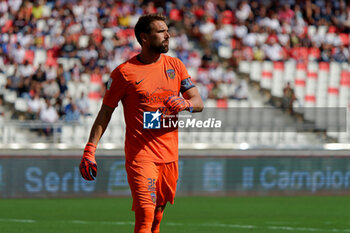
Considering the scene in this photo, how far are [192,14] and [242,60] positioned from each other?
2384 millimetres

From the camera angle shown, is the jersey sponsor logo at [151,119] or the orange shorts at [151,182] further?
the jersey sponsor logo at [151,119]

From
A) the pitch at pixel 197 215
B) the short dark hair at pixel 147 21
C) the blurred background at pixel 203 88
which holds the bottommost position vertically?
the pitch at pixel 197 215

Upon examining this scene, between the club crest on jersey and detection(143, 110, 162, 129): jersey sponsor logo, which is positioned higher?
the club crest on jersey

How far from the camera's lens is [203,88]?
64.6 feet

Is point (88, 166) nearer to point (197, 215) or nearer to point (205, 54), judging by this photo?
point (197, 215)

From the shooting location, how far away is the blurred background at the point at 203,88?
15.8 m

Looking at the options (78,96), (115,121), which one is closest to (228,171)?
(115,121)

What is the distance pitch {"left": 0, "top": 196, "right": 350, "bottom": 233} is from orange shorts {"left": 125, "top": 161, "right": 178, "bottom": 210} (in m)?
3.80

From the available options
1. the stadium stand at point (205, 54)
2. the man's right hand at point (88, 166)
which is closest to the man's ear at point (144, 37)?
the man's right hand at point (88, 166)

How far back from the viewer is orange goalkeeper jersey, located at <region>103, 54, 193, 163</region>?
638cm

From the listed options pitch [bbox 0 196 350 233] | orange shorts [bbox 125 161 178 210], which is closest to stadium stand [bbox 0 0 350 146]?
pitch [bbox 0 196 350 233]

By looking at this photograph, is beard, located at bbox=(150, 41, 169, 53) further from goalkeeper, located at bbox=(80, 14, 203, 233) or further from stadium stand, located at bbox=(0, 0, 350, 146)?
stadium stand, located at bbox=(0, 0, 350, 146)

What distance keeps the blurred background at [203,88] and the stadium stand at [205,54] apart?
0.04m

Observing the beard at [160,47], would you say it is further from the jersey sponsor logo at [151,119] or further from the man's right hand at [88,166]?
the man's right hand at [88,166]
